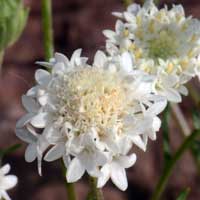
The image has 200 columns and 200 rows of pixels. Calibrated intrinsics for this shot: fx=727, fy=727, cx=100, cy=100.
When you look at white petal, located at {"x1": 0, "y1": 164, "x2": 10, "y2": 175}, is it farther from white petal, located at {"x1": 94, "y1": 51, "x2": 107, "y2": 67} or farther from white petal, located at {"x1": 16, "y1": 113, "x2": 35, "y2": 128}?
white petal, located at {"x1": 94, "y1": 51, "x2": 107, "y2": 67}

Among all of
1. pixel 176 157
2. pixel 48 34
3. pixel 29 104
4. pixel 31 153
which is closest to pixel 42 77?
pixel 29 104

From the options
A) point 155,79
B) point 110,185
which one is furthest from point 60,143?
point 110,185

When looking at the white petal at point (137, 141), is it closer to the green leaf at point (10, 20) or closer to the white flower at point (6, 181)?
the white flower at point (6, 181)

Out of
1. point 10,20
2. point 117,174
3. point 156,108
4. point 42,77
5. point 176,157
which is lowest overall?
point 176,157

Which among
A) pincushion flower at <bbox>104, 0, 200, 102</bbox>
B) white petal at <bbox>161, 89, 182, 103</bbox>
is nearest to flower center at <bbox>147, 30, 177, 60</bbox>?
pincushion flower at <bbox>104, 0, 200, 102</bbox>

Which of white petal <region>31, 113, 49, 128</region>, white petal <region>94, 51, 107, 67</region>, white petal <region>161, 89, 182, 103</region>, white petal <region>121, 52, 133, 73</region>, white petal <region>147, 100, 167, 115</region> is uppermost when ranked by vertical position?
white petal <region>94, 51, 107, 67</region>

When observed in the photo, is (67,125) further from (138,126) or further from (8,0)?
(8,0)

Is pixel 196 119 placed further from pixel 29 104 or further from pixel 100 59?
pixel 29 104
